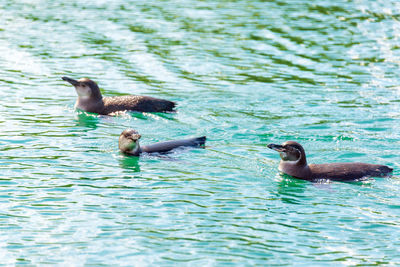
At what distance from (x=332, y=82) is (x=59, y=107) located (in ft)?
25.2

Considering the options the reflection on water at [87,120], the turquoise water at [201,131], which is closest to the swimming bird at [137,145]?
the turquoise water at [201,131]

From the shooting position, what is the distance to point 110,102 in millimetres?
17656

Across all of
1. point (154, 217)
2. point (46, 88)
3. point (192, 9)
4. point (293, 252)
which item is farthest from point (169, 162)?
point (192, 9)

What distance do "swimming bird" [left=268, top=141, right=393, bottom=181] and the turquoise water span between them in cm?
20

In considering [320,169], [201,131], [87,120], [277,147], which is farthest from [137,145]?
[320,169]

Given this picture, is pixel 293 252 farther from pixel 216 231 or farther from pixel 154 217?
pixel 154 217

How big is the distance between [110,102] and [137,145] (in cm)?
362

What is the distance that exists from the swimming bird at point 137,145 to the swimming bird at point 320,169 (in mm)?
2015

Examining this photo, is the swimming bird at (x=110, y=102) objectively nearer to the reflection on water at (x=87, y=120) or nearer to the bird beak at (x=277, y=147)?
the reflection on water at (x=87, y=120)

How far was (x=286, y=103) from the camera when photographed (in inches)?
733

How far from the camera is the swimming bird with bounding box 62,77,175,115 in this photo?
1727cm

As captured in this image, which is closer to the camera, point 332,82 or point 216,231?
point 216,231

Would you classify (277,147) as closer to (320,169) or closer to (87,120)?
(320,169)

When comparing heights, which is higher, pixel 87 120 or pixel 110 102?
pixel 110 102
